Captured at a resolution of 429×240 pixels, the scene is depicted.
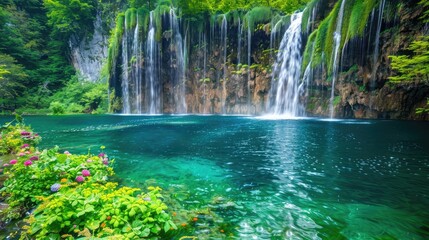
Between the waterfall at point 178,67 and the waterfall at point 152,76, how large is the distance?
7.74ft

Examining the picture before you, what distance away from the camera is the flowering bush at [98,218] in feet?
8.88

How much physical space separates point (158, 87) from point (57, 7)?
26704 millimetres

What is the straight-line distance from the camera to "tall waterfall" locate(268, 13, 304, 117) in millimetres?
25094

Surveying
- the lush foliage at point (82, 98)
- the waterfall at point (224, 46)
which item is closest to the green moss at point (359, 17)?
the waterfall at point (224, 46)

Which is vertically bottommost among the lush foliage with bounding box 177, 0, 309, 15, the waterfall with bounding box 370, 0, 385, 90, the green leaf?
the green leaf

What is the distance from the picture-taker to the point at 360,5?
19.0 metres

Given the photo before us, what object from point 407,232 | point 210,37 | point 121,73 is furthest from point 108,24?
point 407,232

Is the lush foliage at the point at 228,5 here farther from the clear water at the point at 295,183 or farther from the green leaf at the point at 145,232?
the green leaf at the point at 145,232

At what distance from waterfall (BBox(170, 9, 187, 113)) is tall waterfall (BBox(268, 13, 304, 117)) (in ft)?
44.7

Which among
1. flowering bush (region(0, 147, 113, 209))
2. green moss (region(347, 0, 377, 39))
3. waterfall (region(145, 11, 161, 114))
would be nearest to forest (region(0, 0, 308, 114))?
waterfall (region(145, 11, 161, 114))

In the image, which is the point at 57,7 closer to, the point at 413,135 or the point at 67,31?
the point at 67,31

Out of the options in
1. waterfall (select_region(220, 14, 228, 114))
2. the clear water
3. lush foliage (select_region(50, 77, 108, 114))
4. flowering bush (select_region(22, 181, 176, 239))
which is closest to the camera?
flowering bush (select_region(22, 181, 176, 239))

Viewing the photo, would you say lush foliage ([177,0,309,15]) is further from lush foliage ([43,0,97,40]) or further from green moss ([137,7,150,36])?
lush foliage ([43,0,97,40])

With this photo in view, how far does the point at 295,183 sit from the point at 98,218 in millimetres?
4241
